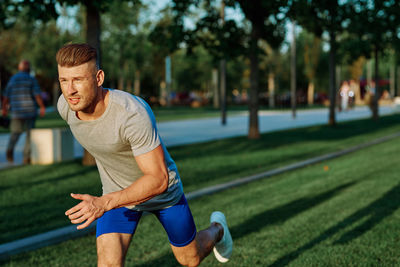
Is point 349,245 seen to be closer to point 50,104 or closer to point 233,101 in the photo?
point 50,104

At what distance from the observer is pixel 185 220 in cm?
348

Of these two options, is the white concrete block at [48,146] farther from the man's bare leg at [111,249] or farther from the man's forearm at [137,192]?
the man's forearm at [137,192]

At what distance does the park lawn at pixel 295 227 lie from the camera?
193 inches

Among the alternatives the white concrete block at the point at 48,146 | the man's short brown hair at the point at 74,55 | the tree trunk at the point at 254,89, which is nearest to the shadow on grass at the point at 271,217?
the man's short brown hair at the point at 74,55

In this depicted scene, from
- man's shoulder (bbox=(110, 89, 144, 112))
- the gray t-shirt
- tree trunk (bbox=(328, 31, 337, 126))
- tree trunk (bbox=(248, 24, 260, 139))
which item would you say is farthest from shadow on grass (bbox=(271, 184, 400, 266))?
tree trunk (bbox=(328, 31, 337, 126))

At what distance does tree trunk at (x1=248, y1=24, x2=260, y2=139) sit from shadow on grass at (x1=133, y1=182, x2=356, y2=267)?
8.34m

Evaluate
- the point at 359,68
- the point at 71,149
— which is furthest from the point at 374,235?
the point at 359,68

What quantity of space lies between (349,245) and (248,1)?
10971mm

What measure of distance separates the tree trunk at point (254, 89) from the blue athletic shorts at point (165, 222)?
12.7 metres

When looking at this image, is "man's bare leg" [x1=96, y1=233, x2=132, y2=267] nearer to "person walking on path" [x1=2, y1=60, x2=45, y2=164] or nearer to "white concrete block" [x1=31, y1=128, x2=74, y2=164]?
"person walking on path" [x1=2, y1=60, x2=45, y2=164]

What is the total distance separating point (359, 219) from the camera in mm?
6277

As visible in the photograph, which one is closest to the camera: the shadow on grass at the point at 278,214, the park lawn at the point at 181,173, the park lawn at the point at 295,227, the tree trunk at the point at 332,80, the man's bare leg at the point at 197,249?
the man's bare leg at the point at 197,249

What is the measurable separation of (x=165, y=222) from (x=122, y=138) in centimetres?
82

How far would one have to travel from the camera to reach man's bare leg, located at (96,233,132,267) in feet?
10.9
